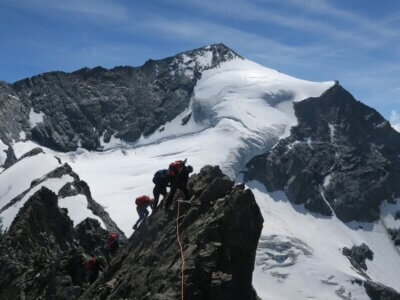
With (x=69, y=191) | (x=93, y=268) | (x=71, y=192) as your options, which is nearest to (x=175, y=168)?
(x=93, y=268)

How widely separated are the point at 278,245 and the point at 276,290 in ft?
60.8

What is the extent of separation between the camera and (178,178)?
32406mm

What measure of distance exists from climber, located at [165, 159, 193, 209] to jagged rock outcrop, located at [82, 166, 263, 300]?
0.54 meters

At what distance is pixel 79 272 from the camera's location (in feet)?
133

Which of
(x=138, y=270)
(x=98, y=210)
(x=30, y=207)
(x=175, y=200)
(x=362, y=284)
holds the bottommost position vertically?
(x=362, y=284)

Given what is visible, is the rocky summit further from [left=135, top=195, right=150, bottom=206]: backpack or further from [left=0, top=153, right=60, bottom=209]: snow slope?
[left=0, top=153, right=60, bottom=209]: snow slope

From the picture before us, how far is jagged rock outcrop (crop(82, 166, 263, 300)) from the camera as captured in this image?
82.7 feet

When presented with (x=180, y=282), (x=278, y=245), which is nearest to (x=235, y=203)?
(x=180, y=282)

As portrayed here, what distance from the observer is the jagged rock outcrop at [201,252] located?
25.2 metres

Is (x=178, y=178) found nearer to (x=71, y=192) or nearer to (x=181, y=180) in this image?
(x=181, y=180)

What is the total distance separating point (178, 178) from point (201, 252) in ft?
22.9

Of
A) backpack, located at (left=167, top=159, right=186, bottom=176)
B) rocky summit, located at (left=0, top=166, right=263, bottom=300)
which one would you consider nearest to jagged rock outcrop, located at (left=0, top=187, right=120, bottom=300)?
rocky summit, located at (left=0, top=166, right=263, bottom=300)

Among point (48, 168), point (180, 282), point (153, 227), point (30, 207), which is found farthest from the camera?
point (48, 168)

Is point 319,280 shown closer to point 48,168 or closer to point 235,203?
point 48,168
